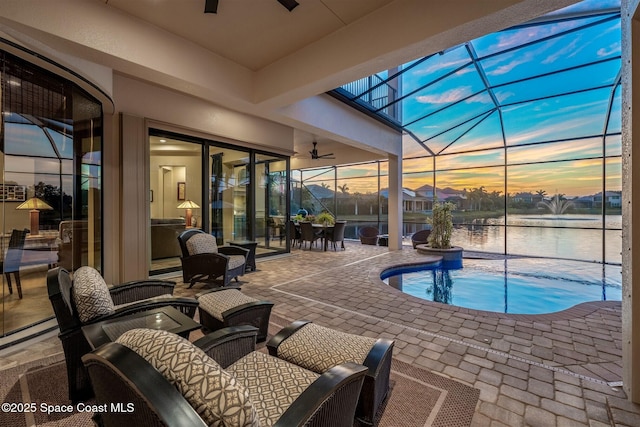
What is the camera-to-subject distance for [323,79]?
4.02 metres

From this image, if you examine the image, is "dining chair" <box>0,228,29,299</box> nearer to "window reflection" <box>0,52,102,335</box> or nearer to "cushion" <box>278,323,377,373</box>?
"window reflection" <box>0,52,102,335</box>

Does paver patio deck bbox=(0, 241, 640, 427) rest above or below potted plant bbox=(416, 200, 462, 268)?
below

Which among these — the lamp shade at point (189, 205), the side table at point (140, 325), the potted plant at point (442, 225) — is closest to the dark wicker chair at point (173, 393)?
the side table at point (140, 325)

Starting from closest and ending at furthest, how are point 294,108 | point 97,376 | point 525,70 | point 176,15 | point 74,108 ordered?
point 97,376, point 176,15, point 74,108, point 294,108, point 525,70

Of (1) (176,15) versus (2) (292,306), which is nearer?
(1) (176,15)

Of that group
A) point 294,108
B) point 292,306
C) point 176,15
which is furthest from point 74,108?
point 292,306

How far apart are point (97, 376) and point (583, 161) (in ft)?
35.8

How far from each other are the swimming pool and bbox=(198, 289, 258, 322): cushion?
3.35m

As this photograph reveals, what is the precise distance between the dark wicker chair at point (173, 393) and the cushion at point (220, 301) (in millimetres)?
1279

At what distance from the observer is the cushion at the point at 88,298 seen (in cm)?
201

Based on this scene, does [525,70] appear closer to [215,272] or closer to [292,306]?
[292,306]

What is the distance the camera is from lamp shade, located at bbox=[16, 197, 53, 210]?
335 cm

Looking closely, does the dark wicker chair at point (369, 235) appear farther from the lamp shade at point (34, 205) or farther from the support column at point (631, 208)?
the lamp shade at point (34, 205)

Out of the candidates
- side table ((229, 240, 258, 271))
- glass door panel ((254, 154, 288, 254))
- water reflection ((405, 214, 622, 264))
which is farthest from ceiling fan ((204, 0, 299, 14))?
water reflection ((405, 214, 622, 264))
